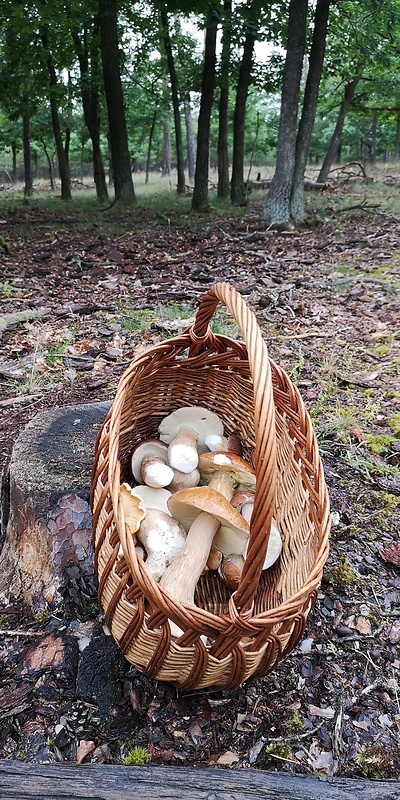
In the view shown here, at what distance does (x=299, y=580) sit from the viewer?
1.60 m

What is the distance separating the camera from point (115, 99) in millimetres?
11633

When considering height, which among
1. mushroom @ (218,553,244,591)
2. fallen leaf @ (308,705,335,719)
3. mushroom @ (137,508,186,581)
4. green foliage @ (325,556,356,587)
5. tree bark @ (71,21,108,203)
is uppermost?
tree bark @ (71,21,108,203)

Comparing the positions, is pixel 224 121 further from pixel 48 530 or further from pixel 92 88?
pixel 48 530

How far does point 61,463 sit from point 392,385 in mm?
2526

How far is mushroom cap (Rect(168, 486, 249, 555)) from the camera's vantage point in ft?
5.22

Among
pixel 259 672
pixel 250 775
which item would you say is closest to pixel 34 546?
pixel 259 672

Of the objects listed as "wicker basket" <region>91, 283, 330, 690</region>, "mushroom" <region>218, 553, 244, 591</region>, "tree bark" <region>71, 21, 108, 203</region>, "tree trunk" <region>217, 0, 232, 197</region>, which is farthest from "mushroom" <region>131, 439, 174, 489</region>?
"tree bark" <region>71, 21, 108, 203</region>

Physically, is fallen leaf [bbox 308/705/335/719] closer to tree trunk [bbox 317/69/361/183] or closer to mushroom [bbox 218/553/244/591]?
mushroom [bbox 218/553/244/591]

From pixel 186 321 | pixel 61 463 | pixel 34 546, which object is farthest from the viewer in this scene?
pixel 186 321

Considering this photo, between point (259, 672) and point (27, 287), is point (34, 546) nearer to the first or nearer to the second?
point (259, 672)

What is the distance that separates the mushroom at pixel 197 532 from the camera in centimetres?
156

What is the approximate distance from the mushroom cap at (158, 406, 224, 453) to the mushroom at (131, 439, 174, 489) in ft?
0.29

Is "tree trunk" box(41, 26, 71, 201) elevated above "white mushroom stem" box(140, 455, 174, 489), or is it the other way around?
"tree trunk" box(41, 26, 71, 201)

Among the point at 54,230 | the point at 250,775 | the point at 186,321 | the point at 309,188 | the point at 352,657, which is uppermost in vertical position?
the point at 309,188
